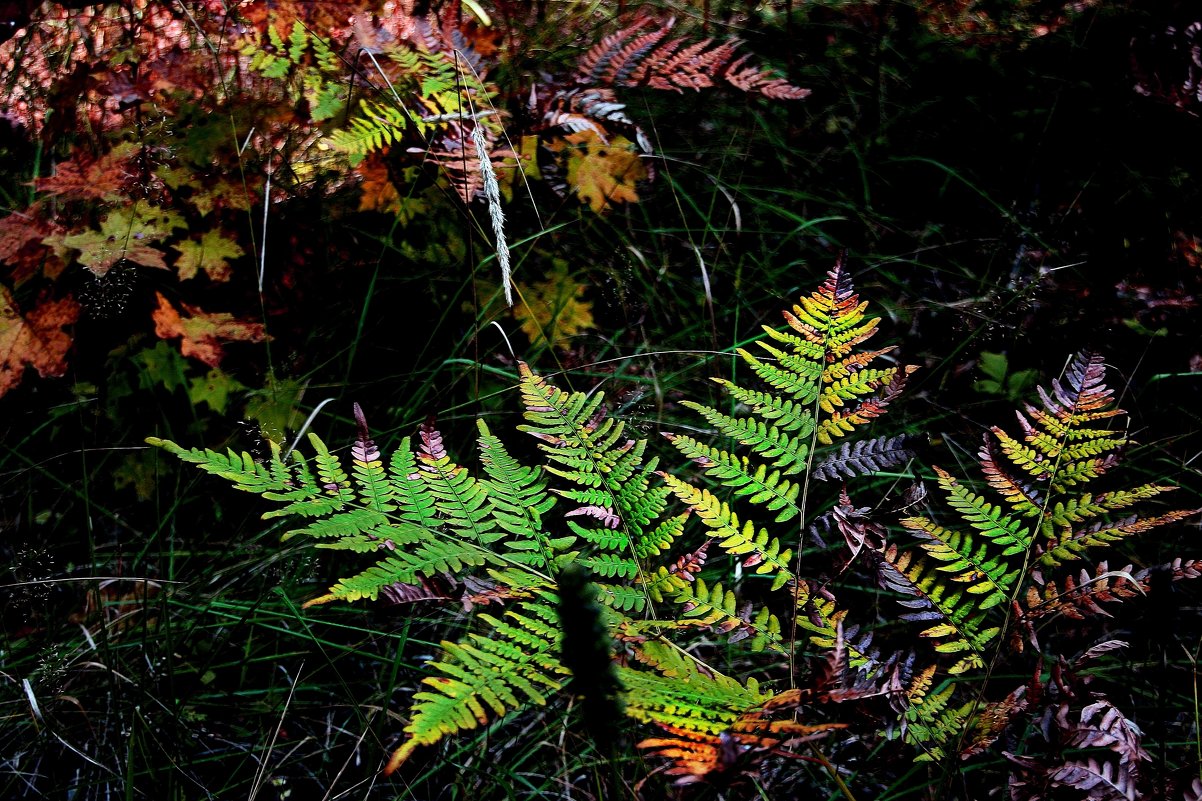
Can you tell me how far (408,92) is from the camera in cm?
226

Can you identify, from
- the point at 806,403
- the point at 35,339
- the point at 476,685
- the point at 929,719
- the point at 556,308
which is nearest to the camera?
the point at 476,685

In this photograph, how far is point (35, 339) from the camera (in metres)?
1.99

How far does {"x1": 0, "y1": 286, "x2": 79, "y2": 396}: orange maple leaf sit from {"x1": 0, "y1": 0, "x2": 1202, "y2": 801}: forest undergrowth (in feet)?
0.03

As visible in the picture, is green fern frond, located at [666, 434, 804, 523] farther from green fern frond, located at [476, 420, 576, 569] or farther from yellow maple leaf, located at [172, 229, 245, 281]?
yellow maple leaf, located at [172, 229, 245, 281]

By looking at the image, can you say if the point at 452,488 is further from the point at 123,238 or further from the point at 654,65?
the point at 654,65

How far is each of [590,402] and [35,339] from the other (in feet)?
5.32

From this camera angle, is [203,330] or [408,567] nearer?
[408,567]

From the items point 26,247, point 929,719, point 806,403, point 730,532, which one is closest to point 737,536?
point 730,532

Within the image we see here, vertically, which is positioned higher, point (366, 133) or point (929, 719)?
point (366, 133)

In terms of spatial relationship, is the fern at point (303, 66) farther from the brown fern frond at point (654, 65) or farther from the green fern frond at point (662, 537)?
the green fern frond at point (662, 537)

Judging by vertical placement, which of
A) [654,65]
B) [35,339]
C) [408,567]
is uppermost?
[654,65]

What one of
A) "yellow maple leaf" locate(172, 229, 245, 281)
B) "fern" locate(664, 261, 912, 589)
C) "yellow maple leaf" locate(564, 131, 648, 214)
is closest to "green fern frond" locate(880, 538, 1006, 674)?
"fern" locate(664, 261, 912, 589)

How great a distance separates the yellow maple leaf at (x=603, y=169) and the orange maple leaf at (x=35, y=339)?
1.36 meters

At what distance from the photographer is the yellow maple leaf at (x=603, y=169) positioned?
231cm
